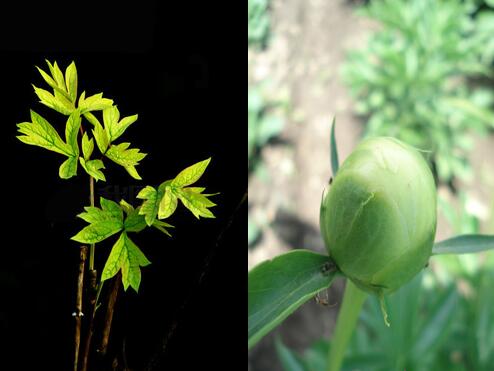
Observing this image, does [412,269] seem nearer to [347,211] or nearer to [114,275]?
[347,211]

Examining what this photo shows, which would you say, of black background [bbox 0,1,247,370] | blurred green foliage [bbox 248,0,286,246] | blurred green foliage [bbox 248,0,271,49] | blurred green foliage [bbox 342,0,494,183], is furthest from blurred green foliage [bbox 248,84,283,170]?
black background [bbox 0,1,247,370]

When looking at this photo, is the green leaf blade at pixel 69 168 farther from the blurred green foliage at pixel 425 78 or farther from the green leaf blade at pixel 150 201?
the blurred green foliage at pixel 425 78

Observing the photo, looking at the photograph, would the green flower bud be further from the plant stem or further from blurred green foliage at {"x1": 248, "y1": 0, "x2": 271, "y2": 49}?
blurred green foliage at {"x1": 248, "y1": 0, "x2": 271, "y2": 49}

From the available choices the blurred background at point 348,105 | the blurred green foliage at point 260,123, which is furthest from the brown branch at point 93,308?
the blurred green foliage at point 260,123

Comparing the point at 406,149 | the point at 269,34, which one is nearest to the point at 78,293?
the point at 406,149

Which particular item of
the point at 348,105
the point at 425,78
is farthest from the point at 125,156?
the point at 348,105

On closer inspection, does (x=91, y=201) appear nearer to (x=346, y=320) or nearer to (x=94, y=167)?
(x=94, y=167)

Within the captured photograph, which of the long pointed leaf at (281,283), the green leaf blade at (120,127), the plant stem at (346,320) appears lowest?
the plant stem at (346,320)
